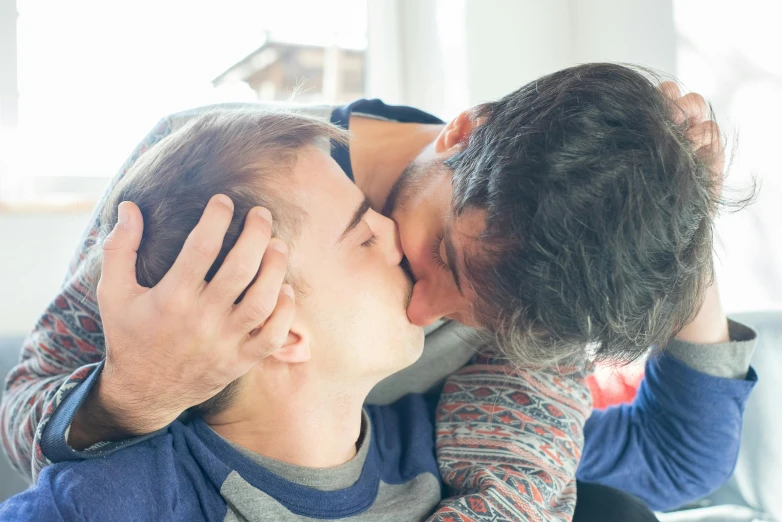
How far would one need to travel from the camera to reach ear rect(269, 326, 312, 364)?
94cm

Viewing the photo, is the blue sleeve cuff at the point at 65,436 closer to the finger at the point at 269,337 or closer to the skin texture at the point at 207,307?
the skin texture at the point at 207,307

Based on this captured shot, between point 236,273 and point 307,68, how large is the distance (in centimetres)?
226

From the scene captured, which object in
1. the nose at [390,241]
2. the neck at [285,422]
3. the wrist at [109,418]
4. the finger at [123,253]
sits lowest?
the neck at [285,422]

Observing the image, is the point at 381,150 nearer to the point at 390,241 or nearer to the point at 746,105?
the point at 390,241

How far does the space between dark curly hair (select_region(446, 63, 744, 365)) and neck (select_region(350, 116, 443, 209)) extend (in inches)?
12.9

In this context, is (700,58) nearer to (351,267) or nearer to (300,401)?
(351,267)

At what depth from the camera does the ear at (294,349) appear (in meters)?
0.94

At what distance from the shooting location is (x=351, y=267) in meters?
0.97

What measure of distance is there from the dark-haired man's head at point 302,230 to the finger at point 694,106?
16.7 inches

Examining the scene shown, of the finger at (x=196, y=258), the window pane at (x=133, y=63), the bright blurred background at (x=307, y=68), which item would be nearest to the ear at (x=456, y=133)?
the finger at (x=196, y=258)

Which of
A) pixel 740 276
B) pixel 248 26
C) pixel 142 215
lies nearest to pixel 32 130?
pixel 248 26

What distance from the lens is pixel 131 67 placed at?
99.1 inches

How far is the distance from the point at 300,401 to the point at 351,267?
204mm

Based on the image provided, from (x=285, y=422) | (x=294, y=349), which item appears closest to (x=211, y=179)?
(x=294, y=349)
